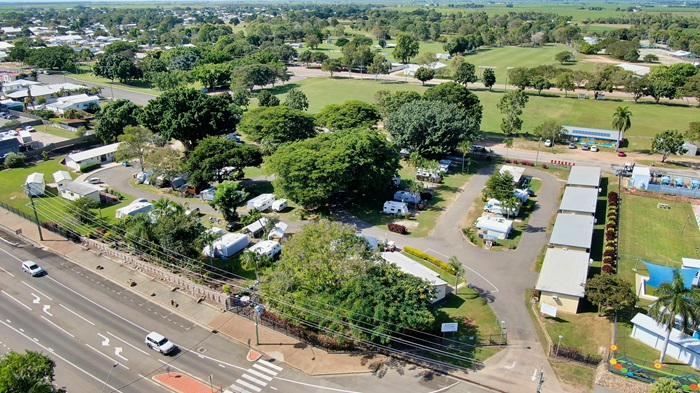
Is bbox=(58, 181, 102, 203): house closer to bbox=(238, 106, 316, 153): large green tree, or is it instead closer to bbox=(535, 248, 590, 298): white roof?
bbox=(238, 106, 316, 153): large green tree

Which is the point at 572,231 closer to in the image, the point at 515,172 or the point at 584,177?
the point at 584,177

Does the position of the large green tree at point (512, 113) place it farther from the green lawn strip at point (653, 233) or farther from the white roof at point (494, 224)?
the white roof at point (494, 224)

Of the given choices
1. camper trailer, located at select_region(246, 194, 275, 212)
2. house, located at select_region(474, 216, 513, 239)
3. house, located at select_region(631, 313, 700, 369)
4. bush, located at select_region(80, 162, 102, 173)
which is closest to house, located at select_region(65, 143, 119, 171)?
bush, located at select_region(80, 162, 102, 173)

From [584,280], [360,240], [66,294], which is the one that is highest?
[360,240]

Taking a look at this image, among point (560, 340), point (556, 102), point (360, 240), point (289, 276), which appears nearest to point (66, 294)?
point (289, 276)

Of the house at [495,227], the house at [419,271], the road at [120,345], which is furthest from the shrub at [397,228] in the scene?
the road at [120,345]

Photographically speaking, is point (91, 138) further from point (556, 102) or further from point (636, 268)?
point (556, 102)

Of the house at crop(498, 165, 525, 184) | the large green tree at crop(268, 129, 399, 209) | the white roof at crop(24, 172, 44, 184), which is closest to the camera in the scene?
the large green tree at crop(268, 129, 399, 209)

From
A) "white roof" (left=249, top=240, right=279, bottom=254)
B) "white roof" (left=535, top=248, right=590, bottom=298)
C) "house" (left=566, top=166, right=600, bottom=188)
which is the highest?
"house" (left=566, top=166, right=600, bottom=188)
